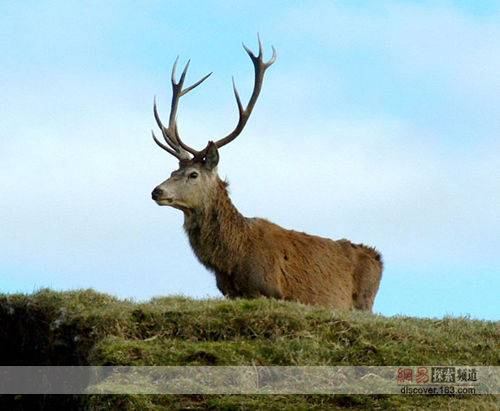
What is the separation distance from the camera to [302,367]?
891 centimetres

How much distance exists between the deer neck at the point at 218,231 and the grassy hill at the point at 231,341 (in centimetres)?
185

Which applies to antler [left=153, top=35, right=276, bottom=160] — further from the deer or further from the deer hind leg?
the deer hind leg

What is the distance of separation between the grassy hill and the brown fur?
173 centimetres

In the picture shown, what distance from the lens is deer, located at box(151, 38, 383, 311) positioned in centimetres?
1244

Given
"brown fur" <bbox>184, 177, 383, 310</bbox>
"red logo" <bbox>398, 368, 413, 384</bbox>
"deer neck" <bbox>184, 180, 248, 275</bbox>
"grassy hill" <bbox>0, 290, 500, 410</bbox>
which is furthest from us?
"deer neck" <bbox>184, 180, 248, 275</bbox>

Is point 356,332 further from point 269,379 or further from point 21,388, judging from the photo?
point 21,388

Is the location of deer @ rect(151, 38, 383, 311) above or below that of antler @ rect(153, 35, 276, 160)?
below

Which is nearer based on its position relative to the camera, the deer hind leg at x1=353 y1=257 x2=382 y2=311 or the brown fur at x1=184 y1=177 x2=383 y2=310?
the brown fur at x1=184 y1=177 x2=383 y2=310

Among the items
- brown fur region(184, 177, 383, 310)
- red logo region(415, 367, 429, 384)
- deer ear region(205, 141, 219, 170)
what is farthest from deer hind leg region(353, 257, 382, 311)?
red logo region(415, 367, 429, 384)

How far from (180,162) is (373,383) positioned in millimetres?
4913

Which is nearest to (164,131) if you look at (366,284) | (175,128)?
(175,128)

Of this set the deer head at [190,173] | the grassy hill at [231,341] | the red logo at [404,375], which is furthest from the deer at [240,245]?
the red logo at [404,375]

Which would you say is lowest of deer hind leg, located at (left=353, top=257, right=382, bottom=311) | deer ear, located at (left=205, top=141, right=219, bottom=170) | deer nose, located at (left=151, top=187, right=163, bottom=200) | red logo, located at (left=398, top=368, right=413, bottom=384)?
red logo, located at (left=398, top=368, right=413, bottom=384)

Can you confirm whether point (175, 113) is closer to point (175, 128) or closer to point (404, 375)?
point (175, 128)
